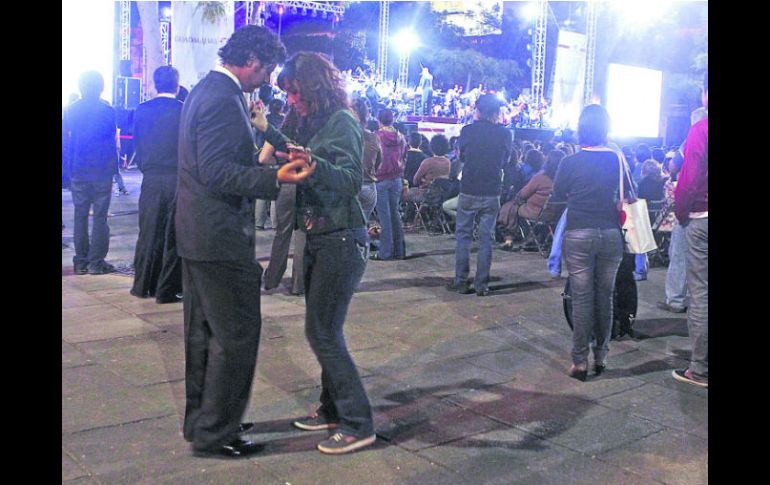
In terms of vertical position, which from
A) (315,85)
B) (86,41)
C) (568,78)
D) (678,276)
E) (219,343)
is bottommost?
(678,276)

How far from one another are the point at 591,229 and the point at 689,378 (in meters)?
1.15

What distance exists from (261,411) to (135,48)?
28.1 m

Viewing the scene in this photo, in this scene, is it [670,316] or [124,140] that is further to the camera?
[124,140]

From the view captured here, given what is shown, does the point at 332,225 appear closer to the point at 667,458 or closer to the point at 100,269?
the point at 667,458

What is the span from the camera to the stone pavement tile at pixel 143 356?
5047mm

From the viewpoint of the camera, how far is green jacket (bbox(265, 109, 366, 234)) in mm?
3736

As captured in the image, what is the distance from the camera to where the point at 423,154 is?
12.5 meters

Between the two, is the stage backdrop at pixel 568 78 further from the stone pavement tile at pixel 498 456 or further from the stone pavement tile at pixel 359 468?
the stone pavement tile at pixel 359 468

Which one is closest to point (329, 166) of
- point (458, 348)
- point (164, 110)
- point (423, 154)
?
point (458, 348)

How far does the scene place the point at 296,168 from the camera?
137 inches

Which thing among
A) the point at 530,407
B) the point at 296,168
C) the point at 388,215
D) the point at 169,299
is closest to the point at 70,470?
the point at 296,168

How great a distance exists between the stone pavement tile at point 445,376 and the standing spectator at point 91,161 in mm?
4041

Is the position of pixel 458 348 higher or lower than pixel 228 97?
lower
